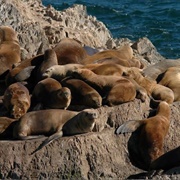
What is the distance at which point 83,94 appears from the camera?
9055 mm

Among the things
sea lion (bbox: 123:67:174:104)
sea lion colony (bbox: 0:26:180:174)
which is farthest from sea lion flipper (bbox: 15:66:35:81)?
sea lion (bbox: 123:67:174:104)

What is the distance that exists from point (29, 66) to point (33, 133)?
1.98 metres

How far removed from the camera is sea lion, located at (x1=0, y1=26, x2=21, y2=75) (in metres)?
Answer: 10.8

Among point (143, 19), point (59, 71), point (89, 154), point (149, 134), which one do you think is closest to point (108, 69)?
point (59, 71)

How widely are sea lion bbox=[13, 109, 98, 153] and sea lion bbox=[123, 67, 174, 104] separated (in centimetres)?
152

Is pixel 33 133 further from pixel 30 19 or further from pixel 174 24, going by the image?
pixel 174 24

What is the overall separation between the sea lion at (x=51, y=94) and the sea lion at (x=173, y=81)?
6.28ft

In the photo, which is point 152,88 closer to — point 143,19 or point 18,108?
point 18,108

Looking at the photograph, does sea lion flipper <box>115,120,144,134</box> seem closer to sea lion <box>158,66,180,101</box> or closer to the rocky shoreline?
the rocky shoreline

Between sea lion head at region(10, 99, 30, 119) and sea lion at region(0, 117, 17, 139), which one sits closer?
sea lion at region(0, 117, 17, 139)

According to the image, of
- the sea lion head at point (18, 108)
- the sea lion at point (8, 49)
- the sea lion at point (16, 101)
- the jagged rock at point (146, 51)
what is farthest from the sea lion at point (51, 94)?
the jagged rock at point (146, 51)

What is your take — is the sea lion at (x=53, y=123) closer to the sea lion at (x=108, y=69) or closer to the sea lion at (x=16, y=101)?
the sea lion at (x=16, y=101)

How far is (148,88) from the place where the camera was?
9.97 metres

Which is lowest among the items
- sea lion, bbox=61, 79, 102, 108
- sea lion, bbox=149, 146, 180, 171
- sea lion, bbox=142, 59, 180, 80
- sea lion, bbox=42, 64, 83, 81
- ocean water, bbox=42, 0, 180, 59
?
ocean water, bbox=42, 0, 180, 59
